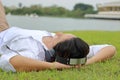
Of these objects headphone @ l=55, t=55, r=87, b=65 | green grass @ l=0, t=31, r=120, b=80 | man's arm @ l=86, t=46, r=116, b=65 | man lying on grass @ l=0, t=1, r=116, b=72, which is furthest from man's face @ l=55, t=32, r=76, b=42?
man's arm @ l=86, t=46, r=116, b=65

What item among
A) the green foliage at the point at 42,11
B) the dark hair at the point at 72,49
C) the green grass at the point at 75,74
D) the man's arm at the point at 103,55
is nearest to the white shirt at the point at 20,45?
the green grass at the point at 75,74

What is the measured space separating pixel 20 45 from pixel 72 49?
0.45 metres

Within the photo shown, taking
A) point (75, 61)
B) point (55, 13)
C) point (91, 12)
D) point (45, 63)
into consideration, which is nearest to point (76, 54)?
point (75, 61)

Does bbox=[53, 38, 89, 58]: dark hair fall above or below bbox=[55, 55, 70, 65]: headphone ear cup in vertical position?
above

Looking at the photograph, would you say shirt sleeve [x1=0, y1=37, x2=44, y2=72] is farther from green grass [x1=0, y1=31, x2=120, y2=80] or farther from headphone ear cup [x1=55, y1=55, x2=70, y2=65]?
headphone ear cup [x1=55, y1=55, x2=70, y2=65]

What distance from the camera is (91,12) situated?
2831cm

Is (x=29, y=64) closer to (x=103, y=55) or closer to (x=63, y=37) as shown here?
(x=63, y=37)

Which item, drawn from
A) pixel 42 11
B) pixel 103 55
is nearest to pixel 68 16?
pixel 42 11

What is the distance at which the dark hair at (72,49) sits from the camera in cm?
275

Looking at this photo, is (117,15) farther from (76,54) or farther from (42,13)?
(76,54)

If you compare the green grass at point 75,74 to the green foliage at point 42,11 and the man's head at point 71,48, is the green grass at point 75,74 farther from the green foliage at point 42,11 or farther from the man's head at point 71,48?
the green foliage at point 42,11

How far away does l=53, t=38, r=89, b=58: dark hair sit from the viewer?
2752 millimetres

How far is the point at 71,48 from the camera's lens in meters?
2.75

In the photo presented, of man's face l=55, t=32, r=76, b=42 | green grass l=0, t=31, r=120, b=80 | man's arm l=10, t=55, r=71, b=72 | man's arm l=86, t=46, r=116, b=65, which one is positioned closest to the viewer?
green grass l=0, t=31, r=120, b=80
